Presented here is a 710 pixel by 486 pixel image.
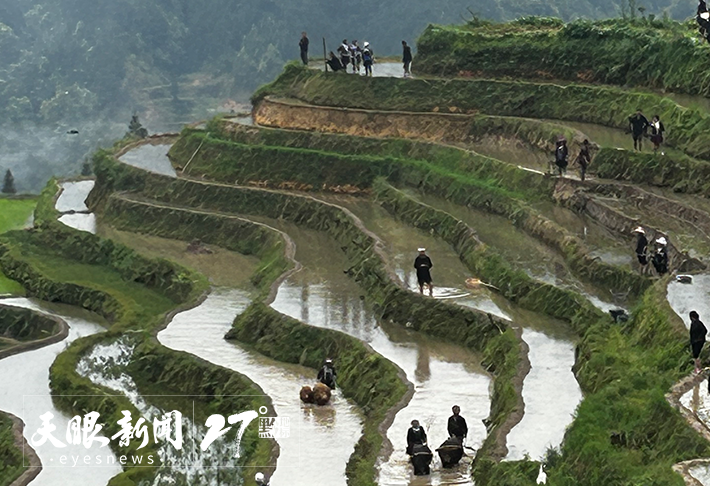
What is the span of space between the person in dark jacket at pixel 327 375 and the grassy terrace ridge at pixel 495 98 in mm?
12851

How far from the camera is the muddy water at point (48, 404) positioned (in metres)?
26.7

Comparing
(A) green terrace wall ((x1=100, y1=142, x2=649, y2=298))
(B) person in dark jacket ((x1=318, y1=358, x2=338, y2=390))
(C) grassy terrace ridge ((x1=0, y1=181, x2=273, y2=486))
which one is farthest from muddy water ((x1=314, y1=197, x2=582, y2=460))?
(C) grassy terrace ridge ((x1=0, y1=181, x2=273, y2=486))

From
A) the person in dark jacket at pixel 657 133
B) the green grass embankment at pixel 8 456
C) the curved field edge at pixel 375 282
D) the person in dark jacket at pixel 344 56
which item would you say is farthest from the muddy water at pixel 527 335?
the green grass embankment at pixel 8 456

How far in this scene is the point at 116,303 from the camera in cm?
3838

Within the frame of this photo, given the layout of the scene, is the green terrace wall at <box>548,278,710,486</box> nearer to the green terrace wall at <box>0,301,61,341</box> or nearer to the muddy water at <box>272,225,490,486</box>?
the muddy water at <box>272,225,490,486</box>

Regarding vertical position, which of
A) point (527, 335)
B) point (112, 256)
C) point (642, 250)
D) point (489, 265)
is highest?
point (642, 250)

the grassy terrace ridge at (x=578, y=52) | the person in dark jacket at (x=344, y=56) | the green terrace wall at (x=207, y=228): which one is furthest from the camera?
the person in dark jacket at (x=344, y=56)

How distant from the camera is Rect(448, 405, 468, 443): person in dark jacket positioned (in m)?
23.6

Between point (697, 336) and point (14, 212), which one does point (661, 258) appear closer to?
point (697, 336)

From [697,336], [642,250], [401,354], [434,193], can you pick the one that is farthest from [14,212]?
[697,336]

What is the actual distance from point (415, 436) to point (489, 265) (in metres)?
10.5

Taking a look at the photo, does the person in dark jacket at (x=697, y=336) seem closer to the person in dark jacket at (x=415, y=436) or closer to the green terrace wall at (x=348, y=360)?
the person in dark jacket at (x=415, y=436)

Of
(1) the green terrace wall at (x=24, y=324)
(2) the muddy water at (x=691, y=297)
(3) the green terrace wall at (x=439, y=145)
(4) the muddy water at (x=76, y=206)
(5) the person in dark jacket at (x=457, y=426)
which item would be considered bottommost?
(1) the green terrace wall at (x=24, y=324)

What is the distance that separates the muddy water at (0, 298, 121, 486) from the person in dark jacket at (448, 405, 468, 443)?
250 inches
